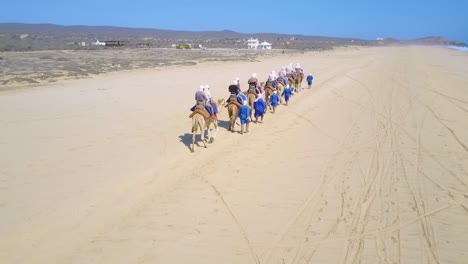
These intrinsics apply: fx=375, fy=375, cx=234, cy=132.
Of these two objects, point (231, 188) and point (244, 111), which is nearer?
point (231, 188)

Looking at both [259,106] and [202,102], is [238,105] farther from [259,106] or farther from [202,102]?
[202,102]

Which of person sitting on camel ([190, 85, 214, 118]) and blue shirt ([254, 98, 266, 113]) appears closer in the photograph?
person sitting on camel ([190, 85, 214, 118])

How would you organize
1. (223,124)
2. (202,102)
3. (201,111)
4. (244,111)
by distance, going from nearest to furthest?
1. (201,111)
2. (202,102)
3. (244,111)
4. (223,124)

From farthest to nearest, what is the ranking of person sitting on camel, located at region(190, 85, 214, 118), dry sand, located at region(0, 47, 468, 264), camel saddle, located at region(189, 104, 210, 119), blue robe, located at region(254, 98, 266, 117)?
1. blue robe, located at region(254, 98, 266, 117)
2. person sitting on camel, located at region(190, 85, 214, 118)
3. camel saddle, located at region(189, 104, 210, 119)
4. dry sand, located at region(0, 47, 468, 264)

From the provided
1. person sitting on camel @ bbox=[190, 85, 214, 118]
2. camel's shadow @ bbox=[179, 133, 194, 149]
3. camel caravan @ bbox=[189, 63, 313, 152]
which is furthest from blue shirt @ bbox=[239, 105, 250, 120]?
camel's shadow @ bbox=[179, 133, 194, 149]

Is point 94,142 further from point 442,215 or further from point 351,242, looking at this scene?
point 442,215

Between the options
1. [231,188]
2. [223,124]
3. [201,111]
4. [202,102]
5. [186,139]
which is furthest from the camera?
[223,124]

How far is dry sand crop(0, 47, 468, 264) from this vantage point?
5973 millimetres

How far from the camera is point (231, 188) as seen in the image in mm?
8172

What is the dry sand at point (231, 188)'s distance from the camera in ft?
19.6

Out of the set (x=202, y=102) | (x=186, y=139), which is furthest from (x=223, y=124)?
(x=202, y=102)

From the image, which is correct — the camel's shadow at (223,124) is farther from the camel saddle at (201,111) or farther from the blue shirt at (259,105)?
the camel saddle at (201,111)

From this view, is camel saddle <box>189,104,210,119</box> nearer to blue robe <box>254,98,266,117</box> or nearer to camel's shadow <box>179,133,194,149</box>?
camel's shadow <box>179,133,194,149</box>

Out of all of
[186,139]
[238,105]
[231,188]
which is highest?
[238,105]
